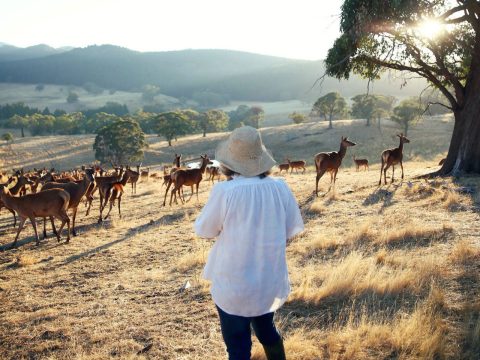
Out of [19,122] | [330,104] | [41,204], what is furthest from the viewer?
[19,122]

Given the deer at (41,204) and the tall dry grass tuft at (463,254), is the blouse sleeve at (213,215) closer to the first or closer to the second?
the tall dry grass tuft at (463,254)

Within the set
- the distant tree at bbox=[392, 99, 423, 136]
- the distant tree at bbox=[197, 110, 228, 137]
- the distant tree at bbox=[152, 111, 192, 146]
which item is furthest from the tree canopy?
the distant tree at bbox=[197, 110, 228, 137]

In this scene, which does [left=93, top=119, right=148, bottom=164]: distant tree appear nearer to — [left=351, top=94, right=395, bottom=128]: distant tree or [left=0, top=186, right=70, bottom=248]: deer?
[left=351, top=94, right=395, bottom=128]: distant tree

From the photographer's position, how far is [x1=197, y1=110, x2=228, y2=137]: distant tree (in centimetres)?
8562

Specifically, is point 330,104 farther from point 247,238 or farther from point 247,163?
point 247,238

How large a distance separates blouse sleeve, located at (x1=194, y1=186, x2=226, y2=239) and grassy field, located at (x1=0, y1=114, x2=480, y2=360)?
2303 millimetres

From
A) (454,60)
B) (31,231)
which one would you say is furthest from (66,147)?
(454,60)

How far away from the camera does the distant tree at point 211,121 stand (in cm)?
8562

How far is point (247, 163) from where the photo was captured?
313 cm

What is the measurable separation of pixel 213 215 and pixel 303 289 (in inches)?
143

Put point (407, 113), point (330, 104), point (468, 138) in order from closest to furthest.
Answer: point (468, 138) → point (407, 113) → point (330, 104)

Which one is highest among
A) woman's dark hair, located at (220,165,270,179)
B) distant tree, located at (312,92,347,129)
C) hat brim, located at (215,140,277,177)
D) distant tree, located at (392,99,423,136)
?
distant tree, located at (312,92,347,129)

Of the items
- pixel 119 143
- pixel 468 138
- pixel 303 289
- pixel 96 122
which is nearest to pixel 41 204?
pixel 303 289

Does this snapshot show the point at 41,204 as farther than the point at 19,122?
No
